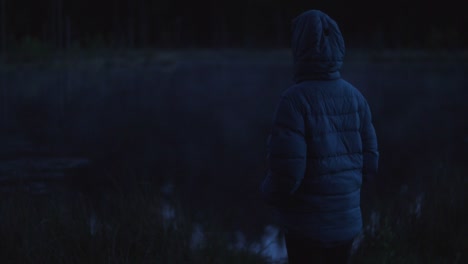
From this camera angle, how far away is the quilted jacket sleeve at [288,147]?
2.76 metres

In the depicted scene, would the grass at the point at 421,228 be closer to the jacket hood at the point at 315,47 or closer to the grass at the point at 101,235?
the grass at the point at 101,235

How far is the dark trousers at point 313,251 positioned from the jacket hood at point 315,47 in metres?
0.85

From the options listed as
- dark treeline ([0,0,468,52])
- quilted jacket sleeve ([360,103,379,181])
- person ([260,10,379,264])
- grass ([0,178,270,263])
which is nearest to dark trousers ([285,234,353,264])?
person ([260,10,379,264])

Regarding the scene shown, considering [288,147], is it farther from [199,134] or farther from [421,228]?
[199,134]

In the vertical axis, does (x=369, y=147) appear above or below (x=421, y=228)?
above

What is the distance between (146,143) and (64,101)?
6.55 m

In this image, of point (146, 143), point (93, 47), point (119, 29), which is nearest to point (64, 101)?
point (146, 143)

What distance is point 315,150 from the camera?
2885mm

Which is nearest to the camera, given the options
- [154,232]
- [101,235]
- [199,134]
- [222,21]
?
[101,235]

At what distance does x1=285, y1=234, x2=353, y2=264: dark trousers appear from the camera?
117 inches

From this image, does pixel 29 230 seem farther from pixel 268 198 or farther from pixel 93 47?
pixel 93 47

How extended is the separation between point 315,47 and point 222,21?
5466cm

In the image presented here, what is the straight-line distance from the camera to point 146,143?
10984mm

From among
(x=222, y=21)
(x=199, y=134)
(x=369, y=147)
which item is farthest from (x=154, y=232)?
(x=222, y=21)
